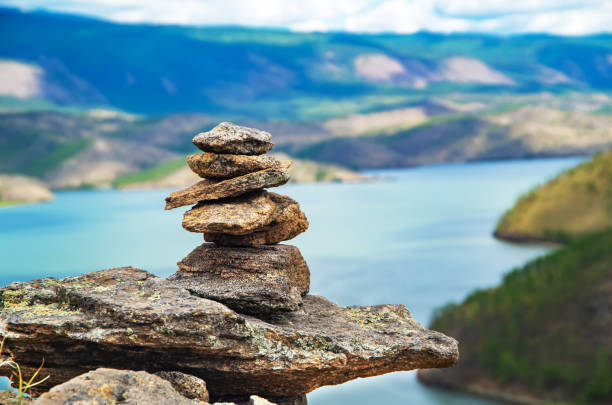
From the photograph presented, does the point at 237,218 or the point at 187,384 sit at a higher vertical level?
the point at 237,218

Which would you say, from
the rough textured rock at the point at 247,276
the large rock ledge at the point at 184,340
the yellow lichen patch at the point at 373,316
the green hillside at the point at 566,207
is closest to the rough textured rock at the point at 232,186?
the rough textured rock at the point at 247,276

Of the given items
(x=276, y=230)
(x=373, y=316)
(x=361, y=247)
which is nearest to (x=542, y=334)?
(x=373, y=316)

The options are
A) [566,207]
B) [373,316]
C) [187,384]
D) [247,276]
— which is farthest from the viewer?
[566,207]

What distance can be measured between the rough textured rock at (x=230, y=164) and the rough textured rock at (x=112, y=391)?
4428 mm

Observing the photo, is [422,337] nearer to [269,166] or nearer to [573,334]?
[269,166]

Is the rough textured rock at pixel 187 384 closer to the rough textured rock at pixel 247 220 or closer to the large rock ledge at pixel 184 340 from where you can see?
the large rock ledge at pixel 184 340

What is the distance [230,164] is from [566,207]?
117 metres

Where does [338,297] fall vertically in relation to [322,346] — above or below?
above

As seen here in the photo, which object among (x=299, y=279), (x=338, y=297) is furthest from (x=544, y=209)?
(x=299, y=279)

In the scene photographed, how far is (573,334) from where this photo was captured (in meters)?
53.7

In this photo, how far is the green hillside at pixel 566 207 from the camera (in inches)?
4515

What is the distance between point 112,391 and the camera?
8.10m

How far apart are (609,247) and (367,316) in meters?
52.6

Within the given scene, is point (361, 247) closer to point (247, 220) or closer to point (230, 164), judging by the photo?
point (230, 164)
